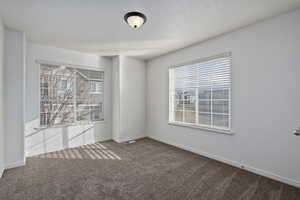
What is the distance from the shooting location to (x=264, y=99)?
7.93 ft

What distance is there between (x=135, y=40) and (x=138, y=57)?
1.33 m

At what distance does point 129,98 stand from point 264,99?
11.0 feet

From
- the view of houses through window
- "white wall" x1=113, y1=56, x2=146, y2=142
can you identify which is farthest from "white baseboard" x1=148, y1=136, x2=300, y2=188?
the view of houses through window

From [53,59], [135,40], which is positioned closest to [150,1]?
[135,40]

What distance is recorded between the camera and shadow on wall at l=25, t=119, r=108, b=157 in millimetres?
3311

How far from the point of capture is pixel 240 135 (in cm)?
270

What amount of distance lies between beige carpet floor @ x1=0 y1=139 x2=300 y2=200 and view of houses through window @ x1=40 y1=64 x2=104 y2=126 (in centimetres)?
102

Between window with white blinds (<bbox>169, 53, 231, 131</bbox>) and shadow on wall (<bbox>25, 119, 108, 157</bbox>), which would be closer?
window with white blinds (<bbox>169, 53, 231, 131</bbox>)

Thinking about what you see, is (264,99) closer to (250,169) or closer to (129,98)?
(250,169)

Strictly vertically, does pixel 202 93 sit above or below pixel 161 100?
above

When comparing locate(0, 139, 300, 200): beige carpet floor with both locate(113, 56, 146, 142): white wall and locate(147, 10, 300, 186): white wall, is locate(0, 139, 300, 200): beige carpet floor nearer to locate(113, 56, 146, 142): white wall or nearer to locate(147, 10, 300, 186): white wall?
locate(147, 10, 300, 186): white wall

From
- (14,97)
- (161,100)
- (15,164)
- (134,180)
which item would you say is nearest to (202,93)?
(161,100)

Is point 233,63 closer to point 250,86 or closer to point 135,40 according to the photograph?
point 250,86

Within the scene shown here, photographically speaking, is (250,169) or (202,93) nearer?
(250,169)
